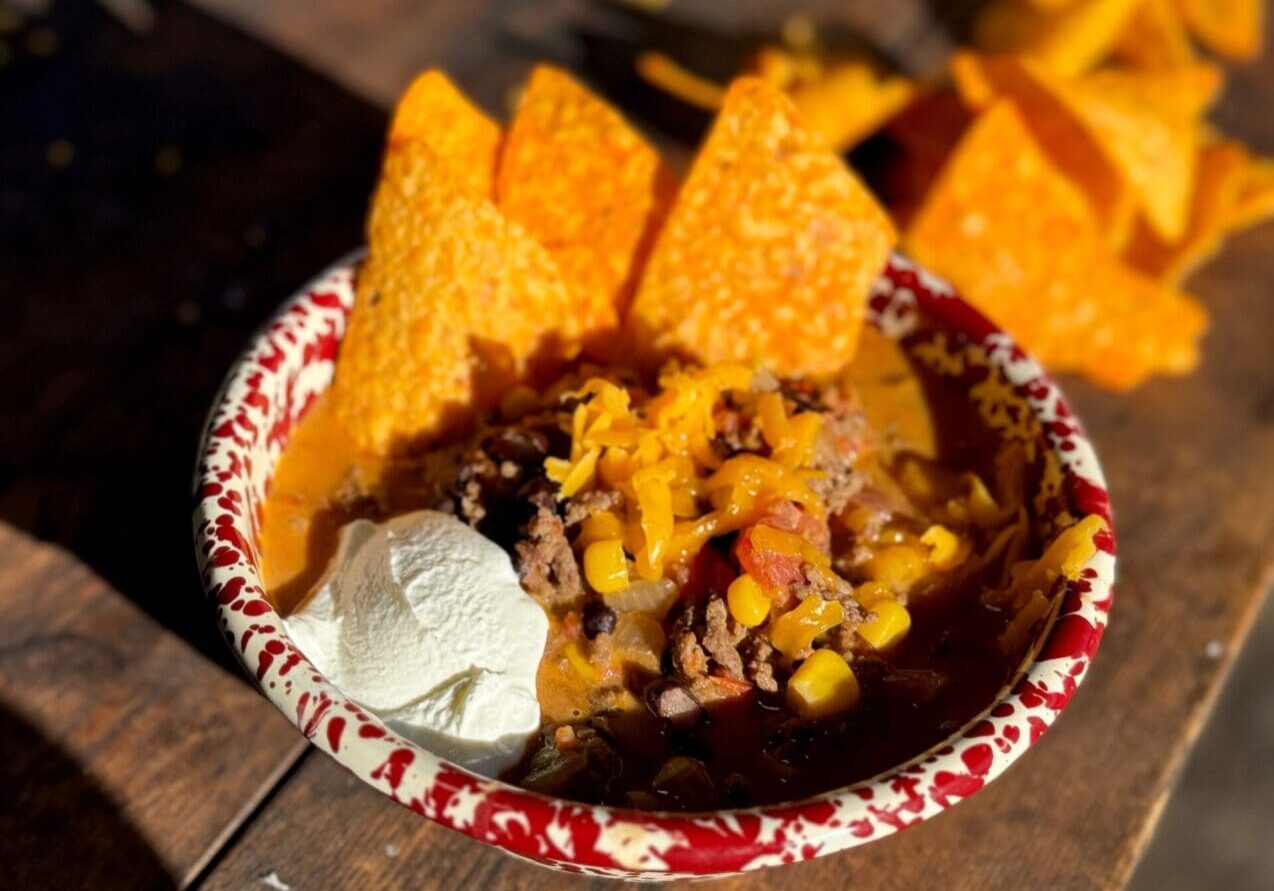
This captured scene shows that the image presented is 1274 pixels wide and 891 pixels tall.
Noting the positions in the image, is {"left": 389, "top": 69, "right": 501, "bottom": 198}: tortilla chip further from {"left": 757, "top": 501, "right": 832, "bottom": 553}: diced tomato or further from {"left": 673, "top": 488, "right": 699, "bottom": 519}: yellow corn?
{"left": 757, "top": 501, "right": 832, "bottom": 553}: diced tomato

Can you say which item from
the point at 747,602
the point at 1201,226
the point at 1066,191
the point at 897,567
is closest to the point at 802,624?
the point at 747,602

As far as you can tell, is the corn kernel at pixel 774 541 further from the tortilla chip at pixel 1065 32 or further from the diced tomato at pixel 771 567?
the tortilla chip at pixel 1065 32

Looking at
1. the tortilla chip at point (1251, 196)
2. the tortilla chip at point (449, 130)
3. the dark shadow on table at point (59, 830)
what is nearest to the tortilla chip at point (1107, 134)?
the tortilla chip at point (1251, 196)

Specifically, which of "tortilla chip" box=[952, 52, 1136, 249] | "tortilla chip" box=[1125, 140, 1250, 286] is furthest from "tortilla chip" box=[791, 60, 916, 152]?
"tortilla chip" box=[1125, 140, 1250, 286]

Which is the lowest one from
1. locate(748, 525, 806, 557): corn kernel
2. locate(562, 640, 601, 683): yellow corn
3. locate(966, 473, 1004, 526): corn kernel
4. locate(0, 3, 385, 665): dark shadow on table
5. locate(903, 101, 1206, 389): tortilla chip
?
locate(0, 3, 385, 665): dark shadow on table

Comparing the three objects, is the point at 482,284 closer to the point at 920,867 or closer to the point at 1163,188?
the point at 920,867

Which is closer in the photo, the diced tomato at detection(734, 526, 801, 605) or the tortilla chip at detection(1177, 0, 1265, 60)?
the diced tomato at detection(734, 526, 801, 605)

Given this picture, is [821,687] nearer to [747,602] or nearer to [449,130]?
[747,602]
